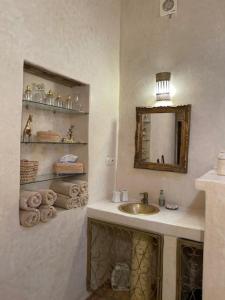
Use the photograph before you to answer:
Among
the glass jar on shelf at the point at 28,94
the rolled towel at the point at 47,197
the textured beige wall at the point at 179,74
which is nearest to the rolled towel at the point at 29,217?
the rolled towel at the point at 47,197

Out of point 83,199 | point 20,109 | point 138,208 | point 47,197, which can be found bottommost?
point 138,208

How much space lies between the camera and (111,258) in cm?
259

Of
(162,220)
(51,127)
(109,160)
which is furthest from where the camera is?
(109,160)

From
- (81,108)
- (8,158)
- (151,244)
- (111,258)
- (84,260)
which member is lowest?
(111,258)

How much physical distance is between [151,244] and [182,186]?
604 millimetres

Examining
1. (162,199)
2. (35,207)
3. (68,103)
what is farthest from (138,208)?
(68,103)

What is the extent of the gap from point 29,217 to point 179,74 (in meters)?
1.78

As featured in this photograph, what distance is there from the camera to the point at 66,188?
189 cm

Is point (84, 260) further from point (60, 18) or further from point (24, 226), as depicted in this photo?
point (60, 18)

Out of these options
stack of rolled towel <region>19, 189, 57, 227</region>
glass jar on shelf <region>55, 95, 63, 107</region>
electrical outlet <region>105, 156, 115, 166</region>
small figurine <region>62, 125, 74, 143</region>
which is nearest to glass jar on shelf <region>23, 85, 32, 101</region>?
glass jar on shelf <region>55, 95, 63, 107</region>

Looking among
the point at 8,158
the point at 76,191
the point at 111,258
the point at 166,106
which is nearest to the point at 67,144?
the point at 76,191

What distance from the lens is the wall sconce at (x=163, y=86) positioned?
7.25ft

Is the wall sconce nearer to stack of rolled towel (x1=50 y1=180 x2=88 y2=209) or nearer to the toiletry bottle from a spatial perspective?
the toiletry bottle

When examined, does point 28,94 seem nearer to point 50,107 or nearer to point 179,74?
point 50,107
